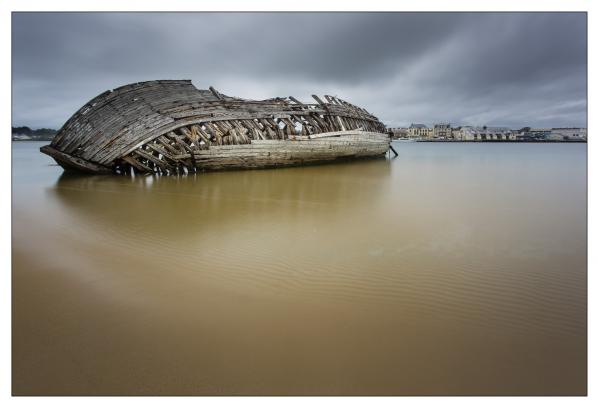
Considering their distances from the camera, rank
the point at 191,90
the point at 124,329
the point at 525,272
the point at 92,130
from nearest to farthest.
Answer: the point at 124,329 < the point at 525,272 < the point at 92,130 < the point at 191,90

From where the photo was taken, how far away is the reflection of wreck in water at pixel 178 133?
8.95 m

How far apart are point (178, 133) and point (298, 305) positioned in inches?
342

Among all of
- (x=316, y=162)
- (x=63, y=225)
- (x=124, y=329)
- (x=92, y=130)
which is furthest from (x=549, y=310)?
(x=316, y=162)

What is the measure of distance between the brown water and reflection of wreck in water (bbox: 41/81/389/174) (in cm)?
515

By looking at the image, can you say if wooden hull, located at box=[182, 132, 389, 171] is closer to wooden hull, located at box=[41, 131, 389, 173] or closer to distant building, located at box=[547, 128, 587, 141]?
wooden hull, located at box=[41, 131, 389, 173]

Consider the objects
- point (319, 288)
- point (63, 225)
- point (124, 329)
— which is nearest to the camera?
point (124, 329)

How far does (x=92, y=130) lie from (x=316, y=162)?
7.85 meters

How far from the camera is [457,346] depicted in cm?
168

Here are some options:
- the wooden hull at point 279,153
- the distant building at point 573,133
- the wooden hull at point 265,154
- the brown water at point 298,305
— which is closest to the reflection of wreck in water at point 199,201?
the brown water at point 298,305

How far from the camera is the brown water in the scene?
150cm

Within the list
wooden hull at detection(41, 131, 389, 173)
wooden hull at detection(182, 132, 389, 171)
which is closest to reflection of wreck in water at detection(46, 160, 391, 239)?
wooden hull at detection(41, 131, 389, 173)

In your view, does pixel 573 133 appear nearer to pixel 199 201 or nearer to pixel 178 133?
pixel 199 201

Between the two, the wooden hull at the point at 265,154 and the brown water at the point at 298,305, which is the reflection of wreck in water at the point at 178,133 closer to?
the wooden hull at the point at 265,154
